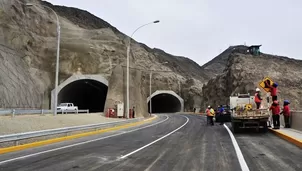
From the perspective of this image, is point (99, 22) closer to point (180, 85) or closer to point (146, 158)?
point (180, 85)

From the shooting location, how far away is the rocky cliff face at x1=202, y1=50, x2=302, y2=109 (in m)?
50.7

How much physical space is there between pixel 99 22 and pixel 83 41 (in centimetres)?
4955

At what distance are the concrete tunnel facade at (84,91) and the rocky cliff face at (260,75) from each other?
23.6 meters

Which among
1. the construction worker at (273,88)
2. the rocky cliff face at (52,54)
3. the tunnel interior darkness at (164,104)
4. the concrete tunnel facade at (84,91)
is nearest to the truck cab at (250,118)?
the construction worker at (273,88)

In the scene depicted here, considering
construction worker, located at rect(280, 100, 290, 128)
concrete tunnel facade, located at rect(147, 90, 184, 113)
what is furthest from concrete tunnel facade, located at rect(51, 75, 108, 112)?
construction worker, located at rect(280, 100, 290, 128)

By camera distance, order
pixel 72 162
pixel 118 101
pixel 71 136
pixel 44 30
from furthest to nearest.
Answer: pixel 44 30 < pixel 118 101 < pixel 71 136 < pixel 72 162

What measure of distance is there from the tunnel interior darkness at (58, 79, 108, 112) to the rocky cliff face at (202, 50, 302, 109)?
24.3m

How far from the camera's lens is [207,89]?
3029 inches

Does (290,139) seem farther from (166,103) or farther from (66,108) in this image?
(166,103)

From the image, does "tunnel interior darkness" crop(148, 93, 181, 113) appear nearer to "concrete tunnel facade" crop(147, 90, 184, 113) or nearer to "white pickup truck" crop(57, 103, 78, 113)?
"concrete tunnel facade" crop(147, 90, 184, 113)

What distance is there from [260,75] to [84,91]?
118ft

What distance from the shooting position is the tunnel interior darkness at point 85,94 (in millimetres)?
59219

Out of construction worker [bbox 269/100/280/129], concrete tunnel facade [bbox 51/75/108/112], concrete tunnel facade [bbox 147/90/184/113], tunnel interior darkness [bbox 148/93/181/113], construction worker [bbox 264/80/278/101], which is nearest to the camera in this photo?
construction worker [bbox 269/100/280/129]

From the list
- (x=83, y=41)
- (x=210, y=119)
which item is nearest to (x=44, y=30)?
(x=83, y=41)
